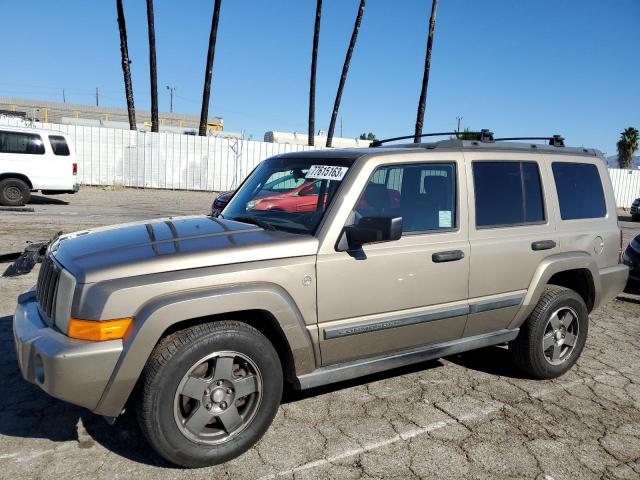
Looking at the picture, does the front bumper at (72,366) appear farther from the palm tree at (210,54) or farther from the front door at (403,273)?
the palm tree at (210,54)

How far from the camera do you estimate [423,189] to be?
11.6 feet

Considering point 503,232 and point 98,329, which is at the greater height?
point 503,232

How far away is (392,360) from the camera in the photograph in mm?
3395

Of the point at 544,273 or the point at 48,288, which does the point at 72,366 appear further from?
the point at 544,273

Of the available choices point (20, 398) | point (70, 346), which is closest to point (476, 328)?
point (70, 346)

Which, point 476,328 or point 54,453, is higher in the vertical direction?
point 476,328

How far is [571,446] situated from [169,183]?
850 inches

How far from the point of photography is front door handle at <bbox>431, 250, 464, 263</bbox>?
3.42 meters

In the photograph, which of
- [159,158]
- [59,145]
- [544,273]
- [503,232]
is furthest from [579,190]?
Answer: [159,158]

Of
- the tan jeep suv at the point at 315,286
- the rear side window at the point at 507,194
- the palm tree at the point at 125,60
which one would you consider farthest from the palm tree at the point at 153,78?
the rear side window at the point at 507,194

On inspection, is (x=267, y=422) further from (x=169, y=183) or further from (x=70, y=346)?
(x=169, y=183)

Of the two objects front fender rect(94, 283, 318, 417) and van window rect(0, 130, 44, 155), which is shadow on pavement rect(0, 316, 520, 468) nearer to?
front fender rect(94, 283, 318, 417)

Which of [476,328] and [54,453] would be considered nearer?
[54,453]

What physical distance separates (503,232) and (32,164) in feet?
45.5
